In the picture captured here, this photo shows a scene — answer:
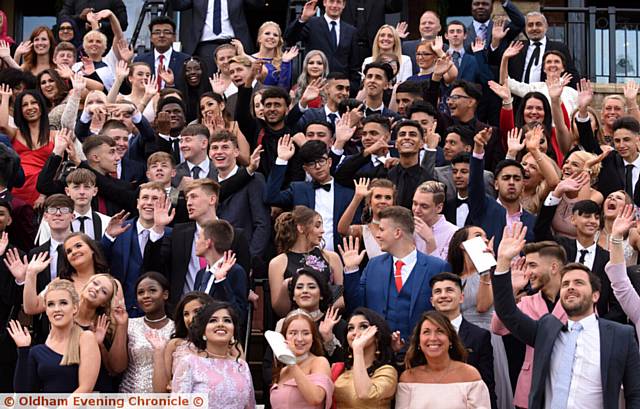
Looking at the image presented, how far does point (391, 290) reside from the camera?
12812 mm

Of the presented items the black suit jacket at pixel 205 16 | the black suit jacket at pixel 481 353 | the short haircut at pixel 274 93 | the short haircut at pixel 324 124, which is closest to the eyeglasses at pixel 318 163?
the short haircut at pixel 324 124

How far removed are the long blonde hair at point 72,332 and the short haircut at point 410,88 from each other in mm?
5676

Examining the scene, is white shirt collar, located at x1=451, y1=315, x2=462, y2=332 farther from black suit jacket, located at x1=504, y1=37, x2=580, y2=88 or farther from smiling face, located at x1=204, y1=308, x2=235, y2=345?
black suit jacket, located at x1=504, y1=37, x2=580, y2=88

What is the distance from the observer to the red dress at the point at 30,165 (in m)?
15.3

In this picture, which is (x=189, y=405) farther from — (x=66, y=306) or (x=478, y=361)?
(x=478, y=361)

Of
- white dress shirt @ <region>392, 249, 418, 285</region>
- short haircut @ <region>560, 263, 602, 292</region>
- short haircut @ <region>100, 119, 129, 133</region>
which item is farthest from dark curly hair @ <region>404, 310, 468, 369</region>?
short haircut @ <region>100, 119, 129, 133</region>

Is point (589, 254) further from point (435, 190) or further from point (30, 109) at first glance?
point (30, 109)

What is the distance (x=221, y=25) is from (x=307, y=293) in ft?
24.9

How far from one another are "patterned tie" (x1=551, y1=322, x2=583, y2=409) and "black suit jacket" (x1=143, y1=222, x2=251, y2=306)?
2971 millimetres

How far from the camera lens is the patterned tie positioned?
11.5m

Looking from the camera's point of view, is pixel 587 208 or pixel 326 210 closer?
pixel 587 208

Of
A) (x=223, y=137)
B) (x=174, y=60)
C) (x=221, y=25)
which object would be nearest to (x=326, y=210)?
(x=223, y=137)

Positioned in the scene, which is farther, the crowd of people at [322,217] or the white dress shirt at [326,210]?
the white dress shirt at [326,210]

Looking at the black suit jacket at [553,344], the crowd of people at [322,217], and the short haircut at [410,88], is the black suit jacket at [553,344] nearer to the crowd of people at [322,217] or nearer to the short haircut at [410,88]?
the crowd of people at [322,217]
